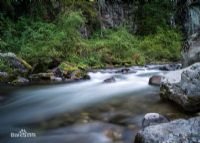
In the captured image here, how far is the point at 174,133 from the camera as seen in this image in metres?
4.22

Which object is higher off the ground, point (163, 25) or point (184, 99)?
point (163, 25)

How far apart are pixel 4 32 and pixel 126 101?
9142mm

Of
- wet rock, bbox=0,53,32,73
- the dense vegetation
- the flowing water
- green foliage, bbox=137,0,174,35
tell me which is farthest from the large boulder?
green foliage, bbox=137,0,174,35

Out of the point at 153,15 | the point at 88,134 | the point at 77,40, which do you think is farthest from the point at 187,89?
the point at 153,15

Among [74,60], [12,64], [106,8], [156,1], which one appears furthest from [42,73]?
[156,1]

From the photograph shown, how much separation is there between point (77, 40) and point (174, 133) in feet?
37.6

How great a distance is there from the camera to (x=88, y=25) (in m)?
19.2

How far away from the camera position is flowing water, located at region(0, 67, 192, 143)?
17.5 feet

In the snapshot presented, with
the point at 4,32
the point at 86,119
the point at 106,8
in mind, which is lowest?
the point at 86,119

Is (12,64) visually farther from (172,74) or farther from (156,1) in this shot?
(156,1)

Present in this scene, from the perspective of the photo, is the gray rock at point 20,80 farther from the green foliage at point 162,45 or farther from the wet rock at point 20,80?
the green foliage at point 162,45

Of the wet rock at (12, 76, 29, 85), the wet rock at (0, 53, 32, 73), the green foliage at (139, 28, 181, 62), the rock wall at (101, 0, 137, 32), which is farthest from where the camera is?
the rock wall at (101, 0, 137, 32)

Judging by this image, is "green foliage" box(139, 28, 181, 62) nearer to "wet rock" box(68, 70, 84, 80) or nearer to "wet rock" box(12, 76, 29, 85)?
"wet rock" box(68, 70, 84, 80)

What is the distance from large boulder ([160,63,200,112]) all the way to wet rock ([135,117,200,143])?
1898 millimetres
